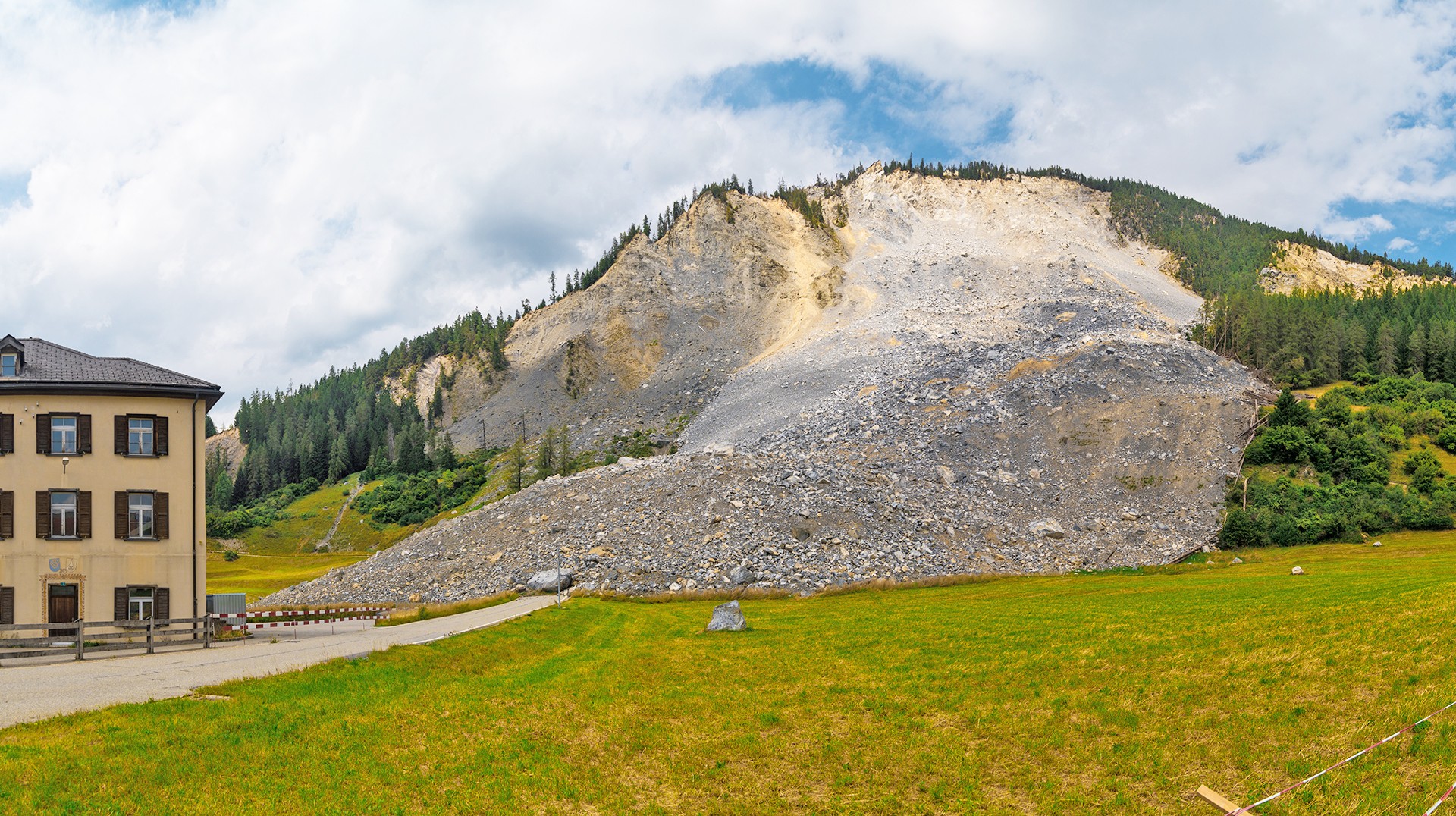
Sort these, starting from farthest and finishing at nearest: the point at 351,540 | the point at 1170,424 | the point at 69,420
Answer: the point at 351,540
the point at 1170,424
the point at 69,420

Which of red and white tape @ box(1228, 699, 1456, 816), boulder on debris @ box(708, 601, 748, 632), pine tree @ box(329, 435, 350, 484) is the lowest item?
boulder on debris @ box(708, 601, 748, 632)

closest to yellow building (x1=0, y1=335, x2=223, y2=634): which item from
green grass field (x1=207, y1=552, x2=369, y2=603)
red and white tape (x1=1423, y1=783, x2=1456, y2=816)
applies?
green grass field (x1=207, y1=552, x2=369, y2=603)

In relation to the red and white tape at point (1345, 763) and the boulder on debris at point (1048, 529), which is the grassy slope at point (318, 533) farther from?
the red and white tape at point (1345, 763)

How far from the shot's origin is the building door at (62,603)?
113ft

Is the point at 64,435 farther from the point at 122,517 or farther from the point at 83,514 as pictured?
the point at 122,517

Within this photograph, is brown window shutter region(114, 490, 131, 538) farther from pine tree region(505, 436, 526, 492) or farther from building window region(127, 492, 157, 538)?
pine tree region(505, 436, 526, 492)

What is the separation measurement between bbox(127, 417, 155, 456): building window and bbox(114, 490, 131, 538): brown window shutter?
1.82m

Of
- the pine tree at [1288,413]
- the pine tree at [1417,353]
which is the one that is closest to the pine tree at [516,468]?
the pine tree at [1288,413]

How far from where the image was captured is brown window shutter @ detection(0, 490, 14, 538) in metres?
34.0

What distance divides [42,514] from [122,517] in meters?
2.72

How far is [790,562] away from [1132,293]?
92.8 m

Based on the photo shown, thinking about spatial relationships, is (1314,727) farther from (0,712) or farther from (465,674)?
(0,712)

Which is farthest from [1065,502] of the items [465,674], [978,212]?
[978,212]

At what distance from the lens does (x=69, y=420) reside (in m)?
35.1
